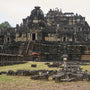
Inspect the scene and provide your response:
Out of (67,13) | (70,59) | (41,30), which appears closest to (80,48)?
(70,59)

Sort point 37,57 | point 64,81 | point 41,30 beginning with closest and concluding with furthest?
point 64,81
point 37,57
point 41,30

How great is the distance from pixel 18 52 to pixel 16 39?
4827 millimetres

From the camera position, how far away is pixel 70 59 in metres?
54.0

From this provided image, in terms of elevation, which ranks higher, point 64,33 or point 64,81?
point 64,33

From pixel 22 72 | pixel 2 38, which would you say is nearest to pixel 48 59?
pixel 2 38

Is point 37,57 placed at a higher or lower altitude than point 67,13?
lower

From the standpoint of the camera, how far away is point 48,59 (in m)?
53.3

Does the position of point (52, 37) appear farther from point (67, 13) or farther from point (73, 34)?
point (67, 13)

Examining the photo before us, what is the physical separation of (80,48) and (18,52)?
1818 centimetres

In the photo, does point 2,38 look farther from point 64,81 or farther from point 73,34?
point 64,81

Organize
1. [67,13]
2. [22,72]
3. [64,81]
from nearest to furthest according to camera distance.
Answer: [64,81], [22,72], [67,13]

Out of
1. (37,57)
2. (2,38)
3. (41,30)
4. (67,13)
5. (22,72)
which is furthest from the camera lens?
(67,13)

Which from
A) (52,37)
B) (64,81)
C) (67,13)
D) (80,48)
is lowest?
(64,81)

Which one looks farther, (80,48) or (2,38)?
(2,38)
